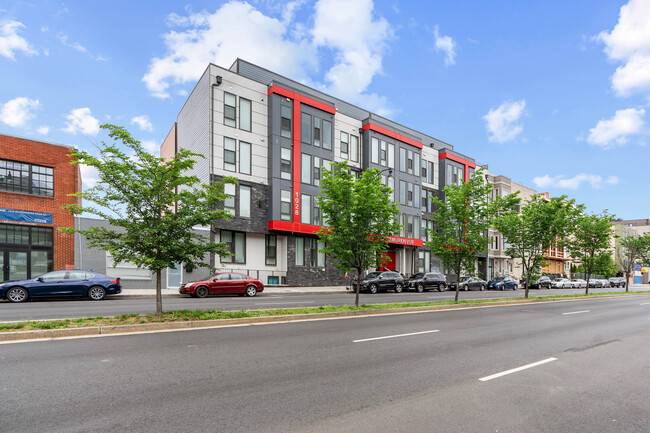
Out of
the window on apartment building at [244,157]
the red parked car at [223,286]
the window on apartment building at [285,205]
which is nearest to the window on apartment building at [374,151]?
the window on apartment building at [285,205]

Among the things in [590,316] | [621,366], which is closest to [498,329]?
[621,366]

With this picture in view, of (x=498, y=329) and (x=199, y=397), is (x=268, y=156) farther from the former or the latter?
(x=199, y=397)

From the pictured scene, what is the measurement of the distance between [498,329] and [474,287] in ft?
93.8

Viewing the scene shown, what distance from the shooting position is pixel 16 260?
70.5 feet

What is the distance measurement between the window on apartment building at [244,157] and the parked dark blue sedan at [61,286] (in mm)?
13062

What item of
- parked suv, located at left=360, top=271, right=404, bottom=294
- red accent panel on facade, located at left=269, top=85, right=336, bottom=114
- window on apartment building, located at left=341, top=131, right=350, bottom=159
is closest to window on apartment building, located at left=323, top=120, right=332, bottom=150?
red accent panel on facade, located at left=269, top=85, right=336, bottom=114

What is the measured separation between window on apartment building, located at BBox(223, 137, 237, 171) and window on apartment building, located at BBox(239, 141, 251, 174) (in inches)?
19.3

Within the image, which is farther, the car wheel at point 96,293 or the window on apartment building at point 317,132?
the window on apartment building at point 317,132

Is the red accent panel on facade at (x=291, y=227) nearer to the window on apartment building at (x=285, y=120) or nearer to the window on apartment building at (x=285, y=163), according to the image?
the window on apartment building at (x=285, y=163)

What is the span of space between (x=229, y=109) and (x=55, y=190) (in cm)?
1252

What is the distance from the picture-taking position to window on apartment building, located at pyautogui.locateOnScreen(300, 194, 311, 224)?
31672 mm

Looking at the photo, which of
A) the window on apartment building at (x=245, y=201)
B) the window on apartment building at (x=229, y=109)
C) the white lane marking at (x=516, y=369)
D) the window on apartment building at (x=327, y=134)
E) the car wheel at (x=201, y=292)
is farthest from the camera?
the window on apartment building at (x=327, y=134)

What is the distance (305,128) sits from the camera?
107 feet

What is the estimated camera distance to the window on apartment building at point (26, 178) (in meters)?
21.6
